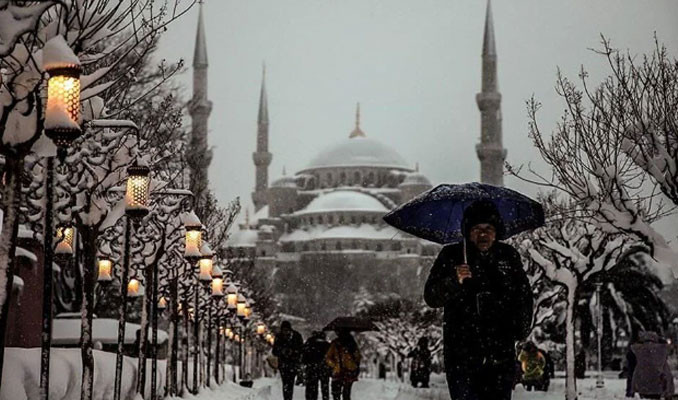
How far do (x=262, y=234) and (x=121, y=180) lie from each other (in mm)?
103766

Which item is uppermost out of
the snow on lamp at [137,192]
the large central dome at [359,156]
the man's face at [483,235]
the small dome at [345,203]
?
the large central dome at [359,156]

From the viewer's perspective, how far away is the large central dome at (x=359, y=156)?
130875 mm

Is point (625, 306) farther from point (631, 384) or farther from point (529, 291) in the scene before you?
point (529, 291)

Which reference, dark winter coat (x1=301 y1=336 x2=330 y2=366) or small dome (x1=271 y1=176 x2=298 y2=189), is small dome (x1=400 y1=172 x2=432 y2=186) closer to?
small dome (x1=271 y1=176 x2=298 y2=189)

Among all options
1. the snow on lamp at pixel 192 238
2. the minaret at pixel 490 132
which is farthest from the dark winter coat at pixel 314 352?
the minaret at pixel 490 132

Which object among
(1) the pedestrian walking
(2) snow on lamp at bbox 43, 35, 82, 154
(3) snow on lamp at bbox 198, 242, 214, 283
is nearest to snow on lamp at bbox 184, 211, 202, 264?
(3) snow on lamp at bbox 198, 242, 214, 283

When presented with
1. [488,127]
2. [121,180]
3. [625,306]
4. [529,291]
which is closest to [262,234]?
[488,127]

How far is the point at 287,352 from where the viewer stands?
14.5m

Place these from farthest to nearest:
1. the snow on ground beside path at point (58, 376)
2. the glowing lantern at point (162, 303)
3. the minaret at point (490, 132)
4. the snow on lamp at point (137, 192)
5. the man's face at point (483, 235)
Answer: the minaret at point (490, 132) → the glowing lantern at point (162, 303) → the snow on lamp at point (137, 192) → the snow on ground beside path at point (58, 376) → the man's face at point (483, 235)

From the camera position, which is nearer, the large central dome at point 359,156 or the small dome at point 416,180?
the small dome at point 416,180

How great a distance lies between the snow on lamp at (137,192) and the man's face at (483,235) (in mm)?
4656

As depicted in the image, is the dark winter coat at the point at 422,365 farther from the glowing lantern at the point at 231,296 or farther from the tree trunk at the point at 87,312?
the tree trunk at the point at 87,312

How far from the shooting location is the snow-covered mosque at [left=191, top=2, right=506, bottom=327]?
316 feet

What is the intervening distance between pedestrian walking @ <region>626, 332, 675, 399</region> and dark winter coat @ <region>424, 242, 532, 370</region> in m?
8.40
